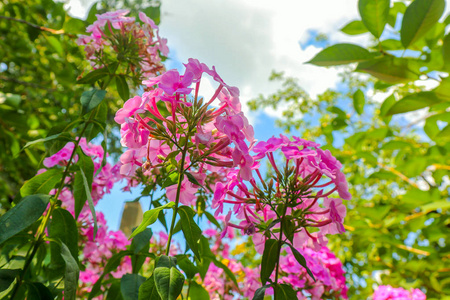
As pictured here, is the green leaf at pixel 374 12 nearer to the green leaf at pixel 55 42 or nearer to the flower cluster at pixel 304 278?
the flower cluster at pixel 304 278

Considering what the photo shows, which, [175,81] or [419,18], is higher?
[419,18]

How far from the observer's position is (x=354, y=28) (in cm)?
151

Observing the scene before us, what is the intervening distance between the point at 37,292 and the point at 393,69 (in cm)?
139

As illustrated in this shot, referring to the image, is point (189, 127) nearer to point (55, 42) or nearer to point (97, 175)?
point (97, 175)

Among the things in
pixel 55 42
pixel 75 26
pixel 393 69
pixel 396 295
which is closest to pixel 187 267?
pixel 393 69

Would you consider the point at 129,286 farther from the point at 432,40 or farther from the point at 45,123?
the point at 45,123

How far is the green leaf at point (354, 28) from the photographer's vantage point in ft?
4.90

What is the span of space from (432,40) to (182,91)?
Answer: 55.5 inches

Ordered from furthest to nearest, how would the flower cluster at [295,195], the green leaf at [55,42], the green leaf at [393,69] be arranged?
the green leaf at [55,42]
the green leaf at [393,69]
the flower cluster at [295,195]

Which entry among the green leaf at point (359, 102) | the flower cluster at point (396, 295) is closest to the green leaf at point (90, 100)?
the green leaf at point (359, 102)

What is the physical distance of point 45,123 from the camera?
2.66m

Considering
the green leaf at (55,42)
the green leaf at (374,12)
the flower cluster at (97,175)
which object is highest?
the green leaf at (55,42)

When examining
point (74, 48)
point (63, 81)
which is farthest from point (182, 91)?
point (63, 81)

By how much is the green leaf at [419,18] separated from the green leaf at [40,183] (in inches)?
49.8
